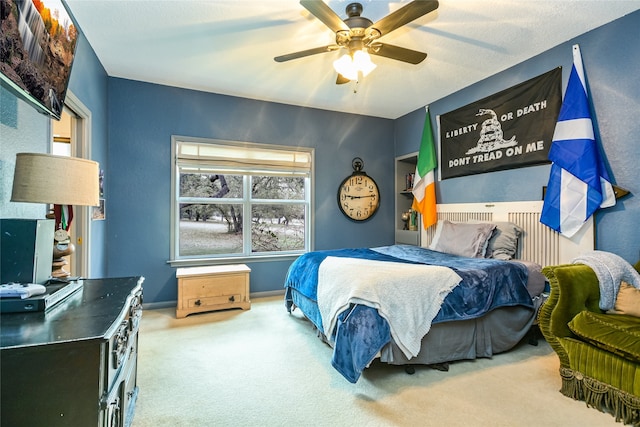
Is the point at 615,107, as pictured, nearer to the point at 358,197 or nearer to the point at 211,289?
the point at 358,197

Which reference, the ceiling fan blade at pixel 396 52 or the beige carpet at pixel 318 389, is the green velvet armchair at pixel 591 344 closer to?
the beige carpet at pixel 318 389

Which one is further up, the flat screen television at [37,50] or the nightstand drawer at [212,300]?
the flat screen television at [37,50]

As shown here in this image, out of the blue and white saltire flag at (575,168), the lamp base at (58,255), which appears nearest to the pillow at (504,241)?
the blue and white saltire flag at (575,168)

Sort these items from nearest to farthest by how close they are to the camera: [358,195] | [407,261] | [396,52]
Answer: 1. [396,52]
2. [407,261]
3. [358,195]

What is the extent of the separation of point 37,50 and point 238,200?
2.69 metres

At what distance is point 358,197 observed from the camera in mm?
4820

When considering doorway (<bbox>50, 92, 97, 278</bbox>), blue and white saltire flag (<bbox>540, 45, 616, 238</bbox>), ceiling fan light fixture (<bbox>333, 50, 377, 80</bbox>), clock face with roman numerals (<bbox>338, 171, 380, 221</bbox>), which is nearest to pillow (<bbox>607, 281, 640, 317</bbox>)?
blue and white saltire flag (<bbox>540, 45, 616, 238</bbox>)

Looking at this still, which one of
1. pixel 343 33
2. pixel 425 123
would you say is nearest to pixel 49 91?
pixel 343 33

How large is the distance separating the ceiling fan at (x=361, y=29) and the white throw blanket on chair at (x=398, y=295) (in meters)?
1.55

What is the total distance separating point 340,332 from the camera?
203cm

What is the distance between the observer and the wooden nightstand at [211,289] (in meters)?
3.37

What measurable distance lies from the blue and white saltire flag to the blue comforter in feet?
2.14

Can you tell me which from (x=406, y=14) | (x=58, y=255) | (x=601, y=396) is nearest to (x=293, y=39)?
(x=406, y=14)

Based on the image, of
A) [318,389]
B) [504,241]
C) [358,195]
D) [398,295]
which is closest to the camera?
[318,389]
